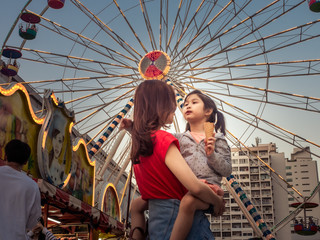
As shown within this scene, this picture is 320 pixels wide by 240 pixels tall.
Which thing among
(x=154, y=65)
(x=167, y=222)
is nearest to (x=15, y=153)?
(x=167, y=222)

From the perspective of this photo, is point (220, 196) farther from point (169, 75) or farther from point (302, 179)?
point (302, 179)

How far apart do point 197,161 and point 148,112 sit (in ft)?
1.42

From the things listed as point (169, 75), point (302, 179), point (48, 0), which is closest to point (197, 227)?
point (169, 75)

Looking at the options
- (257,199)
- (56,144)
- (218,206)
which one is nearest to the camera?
(218,206)

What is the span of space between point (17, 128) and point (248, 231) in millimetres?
88869

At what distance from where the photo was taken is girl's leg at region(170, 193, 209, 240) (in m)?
2.23

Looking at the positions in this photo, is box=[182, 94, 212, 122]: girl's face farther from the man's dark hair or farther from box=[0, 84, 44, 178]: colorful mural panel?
box=[0, 84, 44, 178]: colorful mural panel

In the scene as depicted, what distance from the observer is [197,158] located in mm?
2688

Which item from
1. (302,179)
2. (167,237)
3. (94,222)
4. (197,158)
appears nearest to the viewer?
(167,237)

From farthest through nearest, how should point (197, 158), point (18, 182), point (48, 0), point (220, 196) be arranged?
1. point (48, 0)
2. point (18, 182)
3. point (197, 158)
4. point (220, 196)

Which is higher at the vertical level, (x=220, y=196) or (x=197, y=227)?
(x=220, y=196)

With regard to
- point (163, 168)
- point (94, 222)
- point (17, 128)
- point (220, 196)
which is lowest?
point (94, 222)

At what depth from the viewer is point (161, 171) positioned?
2.44m

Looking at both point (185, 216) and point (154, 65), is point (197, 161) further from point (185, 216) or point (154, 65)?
point (154, 65)
